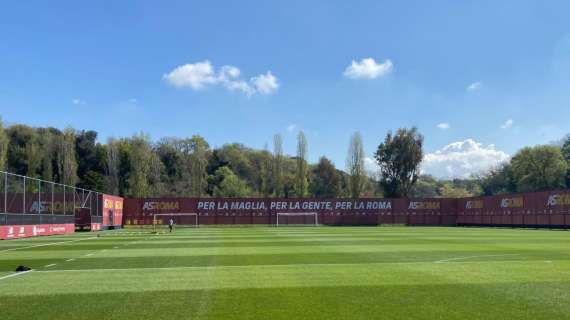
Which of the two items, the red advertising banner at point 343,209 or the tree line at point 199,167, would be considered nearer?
the red advertising banner at point 343,209

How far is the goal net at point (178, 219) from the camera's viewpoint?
69188 mm

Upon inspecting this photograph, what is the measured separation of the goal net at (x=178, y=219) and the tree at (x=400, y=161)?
116 ft

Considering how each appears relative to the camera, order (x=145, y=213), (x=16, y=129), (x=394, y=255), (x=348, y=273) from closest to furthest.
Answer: (x=348, y=273) < (x=394, y=255) < (x=145, y=213) < (x=16, y=129)

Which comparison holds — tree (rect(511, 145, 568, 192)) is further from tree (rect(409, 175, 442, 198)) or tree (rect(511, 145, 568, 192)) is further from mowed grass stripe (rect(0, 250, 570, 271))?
mowed grass stripe (rect(0, 250, 570, 271))

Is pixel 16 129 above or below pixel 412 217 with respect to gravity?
above

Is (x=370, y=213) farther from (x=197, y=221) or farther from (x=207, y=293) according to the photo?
(x=207, y=293)

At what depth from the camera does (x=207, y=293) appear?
10.4 m

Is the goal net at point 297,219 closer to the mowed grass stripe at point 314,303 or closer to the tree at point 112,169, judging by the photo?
the tree at point 112,169

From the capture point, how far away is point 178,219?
2763 inches

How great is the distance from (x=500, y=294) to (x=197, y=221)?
204 feet

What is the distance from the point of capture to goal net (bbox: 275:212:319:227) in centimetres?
7150

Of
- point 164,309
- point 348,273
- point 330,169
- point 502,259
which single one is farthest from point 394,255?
point 330,169

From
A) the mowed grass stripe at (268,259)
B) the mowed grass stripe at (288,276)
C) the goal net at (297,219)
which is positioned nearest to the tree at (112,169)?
the goal net at (297,219)

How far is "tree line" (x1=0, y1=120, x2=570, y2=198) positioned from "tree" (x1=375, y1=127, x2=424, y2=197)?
16cm
